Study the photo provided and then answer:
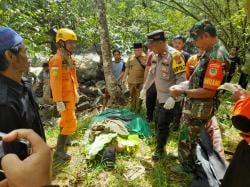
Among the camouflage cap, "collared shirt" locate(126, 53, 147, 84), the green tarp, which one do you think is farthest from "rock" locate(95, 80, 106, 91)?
the camouflage cap

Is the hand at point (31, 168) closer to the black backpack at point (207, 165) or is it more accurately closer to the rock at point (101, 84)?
the black backpack at point (207, 165)

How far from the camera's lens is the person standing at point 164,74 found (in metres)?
4.88

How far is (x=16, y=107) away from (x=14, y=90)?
0.15 m

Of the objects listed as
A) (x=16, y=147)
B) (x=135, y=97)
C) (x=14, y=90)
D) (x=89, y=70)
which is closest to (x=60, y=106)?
(x=14, y=90)

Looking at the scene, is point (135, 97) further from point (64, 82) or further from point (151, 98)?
point (64, 82)

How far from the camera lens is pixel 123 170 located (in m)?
4.73

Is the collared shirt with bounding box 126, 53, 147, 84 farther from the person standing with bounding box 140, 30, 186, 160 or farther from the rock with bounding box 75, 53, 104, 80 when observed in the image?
the rock with bounding box 75, 53, 104, 80

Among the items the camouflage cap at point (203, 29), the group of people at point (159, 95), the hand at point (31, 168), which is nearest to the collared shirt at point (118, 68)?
the group of people at point (159, 95)

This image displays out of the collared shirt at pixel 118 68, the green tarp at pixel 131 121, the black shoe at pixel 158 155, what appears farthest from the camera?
the collared shirt at pixel 118 68

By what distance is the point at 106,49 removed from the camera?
24.9 feet

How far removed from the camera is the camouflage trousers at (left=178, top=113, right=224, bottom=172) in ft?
13.3

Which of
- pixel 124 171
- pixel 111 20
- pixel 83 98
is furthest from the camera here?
pixel 111 20

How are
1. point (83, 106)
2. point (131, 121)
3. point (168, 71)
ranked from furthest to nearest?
point (83, 106)
point (131, 121)
point (168, 71)

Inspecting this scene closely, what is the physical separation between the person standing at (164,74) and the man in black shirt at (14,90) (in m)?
2.78
